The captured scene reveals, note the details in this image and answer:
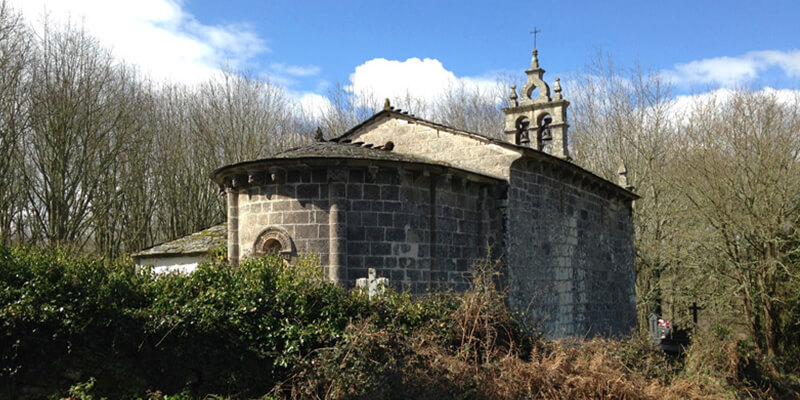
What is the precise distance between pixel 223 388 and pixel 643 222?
1928cm

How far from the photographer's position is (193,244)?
1611 centimetres

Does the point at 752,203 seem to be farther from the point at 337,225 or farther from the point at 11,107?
the point at 11,107

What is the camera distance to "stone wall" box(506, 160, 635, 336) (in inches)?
505

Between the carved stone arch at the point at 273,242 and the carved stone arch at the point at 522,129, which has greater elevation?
the carved stone arch at the point at 522,129

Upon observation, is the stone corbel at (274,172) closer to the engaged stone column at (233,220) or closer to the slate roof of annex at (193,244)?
the engaged stone column at (233,220)

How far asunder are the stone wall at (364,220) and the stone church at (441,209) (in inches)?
0.7

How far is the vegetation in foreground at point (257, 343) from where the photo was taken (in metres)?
6.68

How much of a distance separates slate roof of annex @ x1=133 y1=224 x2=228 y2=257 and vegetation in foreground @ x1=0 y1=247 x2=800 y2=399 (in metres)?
7.29

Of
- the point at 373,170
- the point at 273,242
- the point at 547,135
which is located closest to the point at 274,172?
the point at 273,242

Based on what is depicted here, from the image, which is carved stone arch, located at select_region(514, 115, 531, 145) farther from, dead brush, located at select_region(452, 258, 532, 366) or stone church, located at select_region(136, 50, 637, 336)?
dead brush, located at select_region(452, 258, 532, 366)

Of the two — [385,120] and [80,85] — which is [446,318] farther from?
[80,85]

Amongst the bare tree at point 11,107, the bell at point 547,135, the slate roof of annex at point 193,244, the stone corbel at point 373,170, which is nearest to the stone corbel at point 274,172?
the stone corbel at point 373,170

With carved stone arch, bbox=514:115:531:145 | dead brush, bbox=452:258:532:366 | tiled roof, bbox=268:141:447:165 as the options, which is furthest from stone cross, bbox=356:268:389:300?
carved stone arch, bbox=514:115:531:145

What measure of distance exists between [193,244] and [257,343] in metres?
9.46
